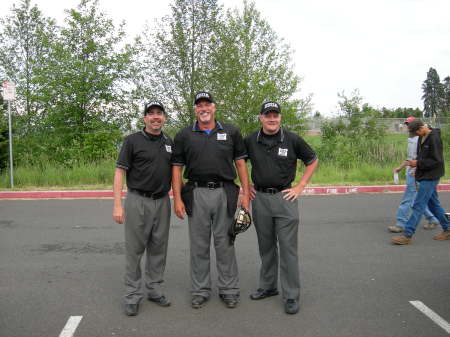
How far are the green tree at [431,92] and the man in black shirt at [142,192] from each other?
369 feet

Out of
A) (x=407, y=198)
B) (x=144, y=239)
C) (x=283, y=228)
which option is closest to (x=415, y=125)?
(x=407, y=198)

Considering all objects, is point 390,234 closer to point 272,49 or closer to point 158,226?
point 158,226

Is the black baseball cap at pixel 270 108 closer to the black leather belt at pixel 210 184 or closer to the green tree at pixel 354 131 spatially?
the black leather belt at pixel 210 184

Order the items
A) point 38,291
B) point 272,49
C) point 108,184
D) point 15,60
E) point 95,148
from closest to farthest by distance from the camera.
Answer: point 38,291 → point 108,184 → point 95,148 → point 15,60 → point 272,49

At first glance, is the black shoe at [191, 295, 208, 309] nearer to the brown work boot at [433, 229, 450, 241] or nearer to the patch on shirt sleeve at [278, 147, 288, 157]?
the patch on shirt sleeve at [278, 147, 288, 157]

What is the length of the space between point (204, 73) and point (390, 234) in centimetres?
1206

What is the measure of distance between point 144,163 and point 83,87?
12521 mm

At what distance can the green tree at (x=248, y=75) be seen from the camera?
1730 cm

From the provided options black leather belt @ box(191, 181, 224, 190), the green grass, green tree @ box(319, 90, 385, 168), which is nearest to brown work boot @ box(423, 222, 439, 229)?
black leather belt @ box(191, 181, 224, 190)

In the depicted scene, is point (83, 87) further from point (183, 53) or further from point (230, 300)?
point (230, 300)

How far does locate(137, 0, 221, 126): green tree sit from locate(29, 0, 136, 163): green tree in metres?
1.24

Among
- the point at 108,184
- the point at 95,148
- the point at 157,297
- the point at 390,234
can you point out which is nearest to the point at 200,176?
the point at 157,297

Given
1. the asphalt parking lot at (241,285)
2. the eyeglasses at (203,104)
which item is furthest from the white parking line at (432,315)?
the eyeglasses at (203,104)

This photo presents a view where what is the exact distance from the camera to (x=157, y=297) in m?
4.20
